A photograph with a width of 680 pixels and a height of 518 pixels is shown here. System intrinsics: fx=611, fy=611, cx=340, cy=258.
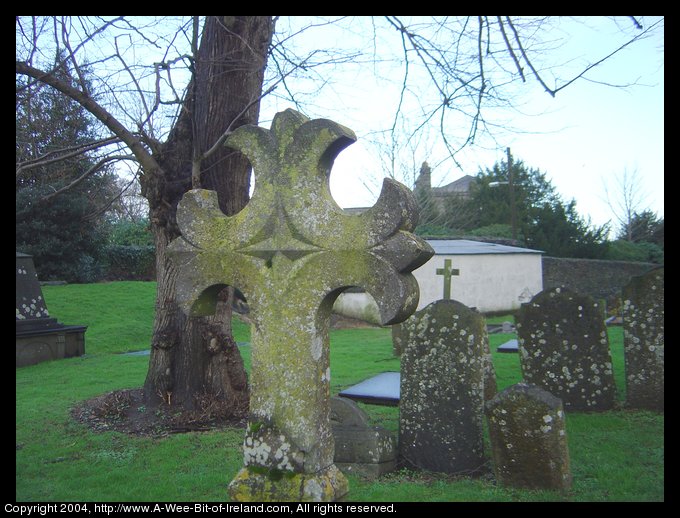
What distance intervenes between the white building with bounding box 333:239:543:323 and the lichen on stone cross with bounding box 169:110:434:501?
1828cm

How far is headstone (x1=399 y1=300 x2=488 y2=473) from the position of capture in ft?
19.8

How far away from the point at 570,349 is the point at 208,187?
17.2 ft

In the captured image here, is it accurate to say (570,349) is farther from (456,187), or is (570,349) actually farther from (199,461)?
(456,187)

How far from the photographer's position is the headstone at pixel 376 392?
8312 mm

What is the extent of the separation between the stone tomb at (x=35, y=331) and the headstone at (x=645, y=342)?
11.4 meters

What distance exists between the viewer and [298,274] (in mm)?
3498

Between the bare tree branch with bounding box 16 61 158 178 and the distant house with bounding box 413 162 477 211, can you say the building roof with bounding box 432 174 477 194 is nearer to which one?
the distant house with bounding box 413 162 477 211

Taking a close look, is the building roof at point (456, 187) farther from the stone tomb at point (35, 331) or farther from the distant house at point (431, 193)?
the stone tomb at point (35, 331)

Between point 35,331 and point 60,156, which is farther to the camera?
point 35,331

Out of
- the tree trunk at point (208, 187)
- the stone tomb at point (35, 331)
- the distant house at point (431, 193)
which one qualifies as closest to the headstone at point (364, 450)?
the tree trunk at point (208, 187)

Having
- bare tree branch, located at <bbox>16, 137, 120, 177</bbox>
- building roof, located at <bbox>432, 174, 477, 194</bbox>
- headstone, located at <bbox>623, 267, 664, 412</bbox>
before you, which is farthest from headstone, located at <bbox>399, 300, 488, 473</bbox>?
building roof, located at <bbox>432, 174, 477, 194</bbox>

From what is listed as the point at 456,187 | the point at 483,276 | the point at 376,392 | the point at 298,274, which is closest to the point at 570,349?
the point at 376,392
